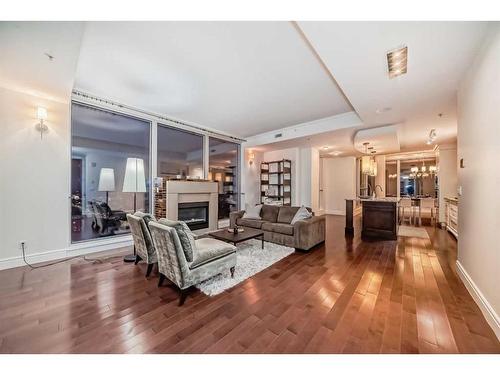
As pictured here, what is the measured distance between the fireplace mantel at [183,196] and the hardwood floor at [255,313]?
5.49 feet

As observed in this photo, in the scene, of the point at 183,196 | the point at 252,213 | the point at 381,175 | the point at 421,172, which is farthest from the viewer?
the point at 381,175

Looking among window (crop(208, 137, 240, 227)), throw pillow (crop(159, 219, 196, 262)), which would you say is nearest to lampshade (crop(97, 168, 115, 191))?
throw pillow (crop(159, 219, 196, 262))

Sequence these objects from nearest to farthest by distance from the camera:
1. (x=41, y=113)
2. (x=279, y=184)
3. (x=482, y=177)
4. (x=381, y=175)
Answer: (x=482, y=177)
(x=41, y=113)
(x=279, y=184)
(x=381, y=175)

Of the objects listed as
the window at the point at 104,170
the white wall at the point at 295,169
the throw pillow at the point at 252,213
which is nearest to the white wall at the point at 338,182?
the white wall at the point at 295,169

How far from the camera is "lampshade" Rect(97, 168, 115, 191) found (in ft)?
12.4

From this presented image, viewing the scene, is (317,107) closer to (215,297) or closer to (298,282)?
(298,282)

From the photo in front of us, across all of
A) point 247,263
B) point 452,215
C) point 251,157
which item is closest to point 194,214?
point 247,263

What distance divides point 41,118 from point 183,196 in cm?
276

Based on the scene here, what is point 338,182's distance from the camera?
8.91 m

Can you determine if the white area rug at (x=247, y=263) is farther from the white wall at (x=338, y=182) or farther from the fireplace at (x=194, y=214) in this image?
the white wall at (x=338, y=182)

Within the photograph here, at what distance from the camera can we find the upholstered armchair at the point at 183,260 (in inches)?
83.8

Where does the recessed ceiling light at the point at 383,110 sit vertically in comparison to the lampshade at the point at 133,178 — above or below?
above

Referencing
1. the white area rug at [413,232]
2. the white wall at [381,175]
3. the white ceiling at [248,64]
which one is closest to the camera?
the white ceiling at [248,64]

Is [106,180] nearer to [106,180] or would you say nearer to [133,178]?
[106,180]
